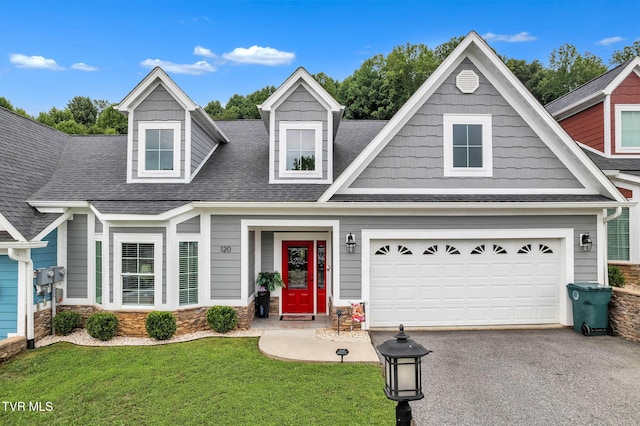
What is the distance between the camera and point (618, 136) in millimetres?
11227

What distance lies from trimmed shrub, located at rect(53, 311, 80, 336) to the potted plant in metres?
4.60

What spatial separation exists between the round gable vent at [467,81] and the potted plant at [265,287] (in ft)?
23.5

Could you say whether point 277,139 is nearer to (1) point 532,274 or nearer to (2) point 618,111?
(1) point 532,274

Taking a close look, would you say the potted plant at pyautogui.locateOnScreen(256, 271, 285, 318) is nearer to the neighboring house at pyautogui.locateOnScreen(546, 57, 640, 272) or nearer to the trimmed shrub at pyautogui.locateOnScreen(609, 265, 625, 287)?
Result: the trimmed shrub at pyautogui.locateOnScreen(609, 265, 625, 287)

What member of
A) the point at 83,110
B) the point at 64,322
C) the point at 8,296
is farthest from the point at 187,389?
the point at 83,110

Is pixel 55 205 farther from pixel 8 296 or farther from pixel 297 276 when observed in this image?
pixel 297 276

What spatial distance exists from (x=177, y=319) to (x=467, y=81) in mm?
9461

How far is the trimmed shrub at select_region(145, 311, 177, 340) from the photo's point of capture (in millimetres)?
7777

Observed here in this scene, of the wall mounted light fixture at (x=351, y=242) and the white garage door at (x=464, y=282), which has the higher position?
the wall mounted light fixture at (x=351, y=242)

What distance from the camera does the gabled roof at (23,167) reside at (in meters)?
8.09

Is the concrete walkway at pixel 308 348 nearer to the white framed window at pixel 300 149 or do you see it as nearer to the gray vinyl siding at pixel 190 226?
the gray vinyl siding at pixel 190 226

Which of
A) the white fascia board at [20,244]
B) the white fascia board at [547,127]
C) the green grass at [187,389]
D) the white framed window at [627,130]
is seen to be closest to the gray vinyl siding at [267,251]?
the green grass at [187,389]

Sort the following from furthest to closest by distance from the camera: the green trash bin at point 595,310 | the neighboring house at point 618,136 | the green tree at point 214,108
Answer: the green tree at point 214,108 → the neighboring house at point 618,136 → the green trash bin at point 595,310

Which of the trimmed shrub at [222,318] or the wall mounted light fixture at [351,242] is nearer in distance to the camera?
the trimmed shrub at [222,318]
